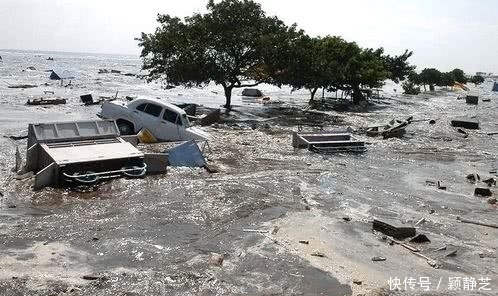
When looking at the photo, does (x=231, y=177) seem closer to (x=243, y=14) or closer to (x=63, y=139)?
(x=63, y=139)

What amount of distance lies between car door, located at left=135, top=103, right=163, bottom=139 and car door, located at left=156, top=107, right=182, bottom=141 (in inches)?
6.6

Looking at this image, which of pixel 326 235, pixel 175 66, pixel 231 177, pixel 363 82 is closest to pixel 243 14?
pixel 175 66

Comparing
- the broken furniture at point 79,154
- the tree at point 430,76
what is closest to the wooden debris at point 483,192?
the broken furniture at point 79,154

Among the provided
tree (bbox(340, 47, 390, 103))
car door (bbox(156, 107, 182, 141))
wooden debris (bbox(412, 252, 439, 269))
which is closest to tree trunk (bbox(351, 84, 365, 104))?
tree (bbox(340, 47, 390, 103))

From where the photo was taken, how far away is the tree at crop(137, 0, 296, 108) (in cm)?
2873

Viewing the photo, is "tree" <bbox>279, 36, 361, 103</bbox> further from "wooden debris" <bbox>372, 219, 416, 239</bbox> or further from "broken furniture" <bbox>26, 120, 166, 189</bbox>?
"wooden debris" <bbox>372, 219, 416, 239</bbox>

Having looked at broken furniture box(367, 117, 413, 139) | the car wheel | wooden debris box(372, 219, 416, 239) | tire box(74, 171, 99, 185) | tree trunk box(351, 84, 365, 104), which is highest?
tree trunk box(351, 84, 365, 104)

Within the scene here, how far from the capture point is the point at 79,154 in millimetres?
11859

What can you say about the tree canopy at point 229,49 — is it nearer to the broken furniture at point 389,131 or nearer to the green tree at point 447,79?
the broken furniture at point 389,131

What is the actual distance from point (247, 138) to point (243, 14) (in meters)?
11.7

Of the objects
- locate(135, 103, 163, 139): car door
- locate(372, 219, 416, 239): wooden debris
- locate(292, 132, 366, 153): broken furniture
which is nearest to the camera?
locate(372, 219, 416, 239): wooden debris

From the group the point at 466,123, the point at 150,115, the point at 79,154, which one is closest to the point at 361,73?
the point at 466,123

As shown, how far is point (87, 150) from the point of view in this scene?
40.0 feet

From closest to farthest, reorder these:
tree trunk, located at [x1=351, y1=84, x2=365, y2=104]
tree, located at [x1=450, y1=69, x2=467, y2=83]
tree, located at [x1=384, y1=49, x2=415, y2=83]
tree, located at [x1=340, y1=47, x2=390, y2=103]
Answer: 1. tree, located at [x1=340, y1=47, x2=390, y2=103]
2. tree trunk, located at [x1=351, y1=84, x2=365, y2=104]
3. tree, located at [x1=384, y1=49, x2=415, y2=83]
4. tree, located at [x1=450, y1=69, x2=467, y2=83]
